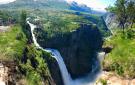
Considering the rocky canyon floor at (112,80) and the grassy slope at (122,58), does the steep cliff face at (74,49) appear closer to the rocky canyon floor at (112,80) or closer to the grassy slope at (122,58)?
the grassy slope at (122,58)

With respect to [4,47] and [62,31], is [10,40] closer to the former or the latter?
[4,47]

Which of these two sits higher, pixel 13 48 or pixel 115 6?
pixel 115 6

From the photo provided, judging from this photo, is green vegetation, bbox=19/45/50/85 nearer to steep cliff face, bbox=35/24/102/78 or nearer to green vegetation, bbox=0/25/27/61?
green vegetation, bbox=0/25/27/61

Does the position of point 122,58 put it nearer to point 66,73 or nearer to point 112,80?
point 112,80

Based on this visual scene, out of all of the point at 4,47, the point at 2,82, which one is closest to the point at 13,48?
the point at 4,47

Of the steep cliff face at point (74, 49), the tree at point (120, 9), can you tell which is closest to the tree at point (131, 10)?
the tree at point (120, 9)

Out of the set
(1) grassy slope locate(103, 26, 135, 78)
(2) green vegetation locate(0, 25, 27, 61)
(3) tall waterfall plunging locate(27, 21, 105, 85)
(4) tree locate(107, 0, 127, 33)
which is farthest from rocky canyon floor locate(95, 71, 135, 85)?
(3) tall waterfall plunging locate(27, 21, 105, 85)

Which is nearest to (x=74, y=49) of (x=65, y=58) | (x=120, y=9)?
(x=65, y=58)
